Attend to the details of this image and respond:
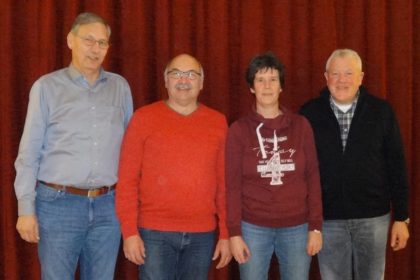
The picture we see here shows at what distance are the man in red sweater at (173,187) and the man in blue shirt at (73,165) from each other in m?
0.11

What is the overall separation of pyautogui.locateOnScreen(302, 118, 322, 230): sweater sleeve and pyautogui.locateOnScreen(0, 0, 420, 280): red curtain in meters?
0.81

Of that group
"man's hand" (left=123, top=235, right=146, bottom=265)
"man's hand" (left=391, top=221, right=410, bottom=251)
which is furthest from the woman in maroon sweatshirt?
"man's hand" (left=391, top=221, right=410, bottom=251)

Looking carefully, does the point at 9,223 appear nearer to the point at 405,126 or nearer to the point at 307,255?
the point at 307,255

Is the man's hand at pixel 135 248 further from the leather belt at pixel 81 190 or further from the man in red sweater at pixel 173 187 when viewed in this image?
the leather belt at pixel 81 190

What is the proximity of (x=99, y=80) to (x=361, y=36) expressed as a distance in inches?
68.3

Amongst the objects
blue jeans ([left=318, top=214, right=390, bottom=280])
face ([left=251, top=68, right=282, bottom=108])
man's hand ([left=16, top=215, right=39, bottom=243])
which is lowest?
blue jeans ([left=318, top=214, right=390, bottom=280])

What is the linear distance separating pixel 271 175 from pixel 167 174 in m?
0.46

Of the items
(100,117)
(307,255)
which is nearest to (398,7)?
(307,255)

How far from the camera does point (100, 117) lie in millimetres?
2102

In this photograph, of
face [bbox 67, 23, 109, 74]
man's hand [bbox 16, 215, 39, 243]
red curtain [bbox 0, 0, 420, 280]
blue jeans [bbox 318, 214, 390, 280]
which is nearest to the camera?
man's hand [bbox 16, 215, 39, 243]

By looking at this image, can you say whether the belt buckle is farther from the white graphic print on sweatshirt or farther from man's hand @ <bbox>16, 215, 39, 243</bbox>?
the white graphic print on sweatshirt

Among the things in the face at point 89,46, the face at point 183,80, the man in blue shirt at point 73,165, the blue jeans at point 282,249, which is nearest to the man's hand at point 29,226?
the man in blue shirt at point 73,165

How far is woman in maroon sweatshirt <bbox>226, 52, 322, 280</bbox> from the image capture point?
2031 mm

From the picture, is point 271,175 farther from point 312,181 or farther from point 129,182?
point 129,182
